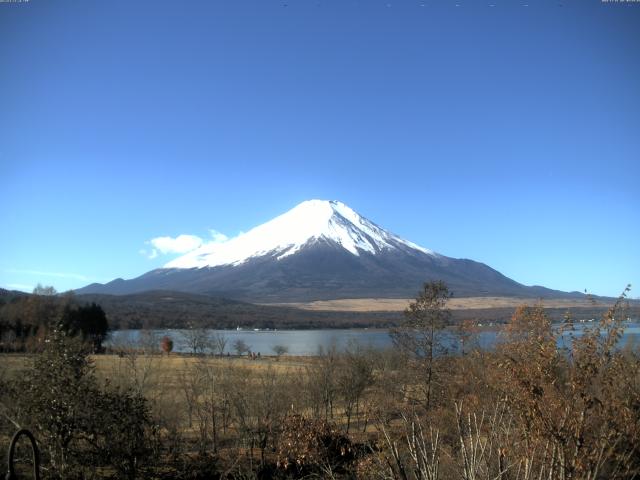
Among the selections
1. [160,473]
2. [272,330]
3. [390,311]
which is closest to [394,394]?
[160,473]

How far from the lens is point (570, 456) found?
603 cm

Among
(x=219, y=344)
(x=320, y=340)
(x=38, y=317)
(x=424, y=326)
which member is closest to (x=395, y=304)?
(x=320, y=340)

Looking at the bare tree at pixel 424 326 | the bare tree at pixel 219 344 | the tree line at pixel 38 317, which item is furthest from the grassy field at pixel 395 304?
the bare tree at pixel 424 326

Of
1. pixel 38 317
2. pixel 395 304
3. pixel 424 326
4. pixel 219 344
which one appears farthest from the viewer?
pixel 395 304

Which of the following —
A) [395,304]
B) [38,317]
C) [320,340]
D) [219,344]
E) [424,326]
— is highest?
[424,326]

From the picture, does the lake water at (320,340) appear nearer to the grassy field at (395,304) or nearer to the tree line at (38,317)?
the tree line at (38,317)

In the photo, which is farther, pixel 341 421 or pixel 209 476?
pixel 341 421

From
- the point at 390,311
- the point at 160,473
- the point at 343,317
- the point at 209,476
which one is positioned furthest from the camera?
the point at 390,311

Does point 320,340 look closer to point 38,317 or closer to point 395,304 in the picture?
point 38,317

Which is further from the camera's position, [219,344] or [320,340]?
[320,340]

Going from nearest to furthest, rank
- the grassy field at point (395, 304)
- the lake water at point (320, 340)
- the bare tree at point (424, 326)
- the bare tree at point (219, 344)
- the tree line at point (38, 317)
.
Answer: the bare tree at point (424, 326) → the lake water at point (320, 340) → the bare tree at point (219, 344) → the tree line at point (38, 317) → the grassy field at point (395, 304)

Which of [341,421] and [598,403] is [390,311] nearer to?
[341,421]

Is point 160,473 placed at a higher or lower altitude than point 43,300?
lower

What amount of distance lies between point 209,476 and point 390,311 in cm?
15538
